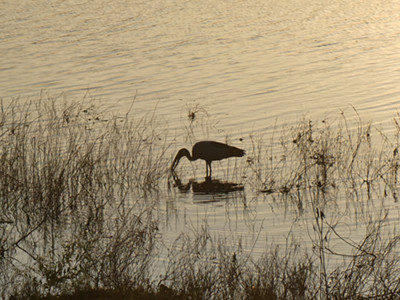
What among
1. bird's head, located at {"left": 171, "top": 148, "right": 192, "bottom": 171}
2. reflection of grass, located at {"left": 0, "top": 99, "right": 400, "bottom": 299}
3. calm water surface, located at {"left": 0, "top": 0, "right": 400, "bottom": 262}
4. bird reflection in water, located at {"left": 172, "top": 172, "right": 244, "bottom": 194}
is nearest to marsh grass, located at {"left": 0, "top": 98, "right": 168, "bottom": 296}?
reflection of grass, located at {"left": 0, "top": 99, "right": 400, "bottom": 299}

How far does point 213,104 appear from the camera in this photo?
20.4 metres

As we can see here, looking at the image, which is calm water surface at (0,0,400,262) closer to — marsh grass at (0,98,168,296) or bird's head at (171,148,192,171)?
marsh grass at (0,98,168,296)

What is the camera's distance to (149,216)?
1259cm

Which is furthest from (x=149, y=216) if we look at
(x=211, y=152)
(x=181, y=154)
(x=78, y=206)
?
(x=181, y=154)

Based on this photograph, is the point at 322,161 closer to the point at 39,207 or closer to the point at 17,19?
the point at 39,207

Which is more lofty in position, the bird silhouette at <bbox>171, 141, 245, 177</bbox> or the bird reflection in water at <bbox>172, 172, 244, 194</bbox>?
the bird silhouette at <bbox>171, 141, 245, 177</bbox>

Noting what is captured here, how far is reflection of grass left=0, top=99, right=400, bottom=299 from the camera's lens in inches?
351

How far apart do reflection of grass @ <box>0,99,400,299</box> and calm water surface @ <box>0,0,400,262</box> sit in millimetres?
702

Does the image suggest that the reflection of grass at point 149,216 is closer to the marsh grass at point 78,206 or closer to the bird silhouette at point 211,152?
the marsh grass at point 78,206

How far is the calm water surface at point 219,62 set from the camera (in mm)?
18562

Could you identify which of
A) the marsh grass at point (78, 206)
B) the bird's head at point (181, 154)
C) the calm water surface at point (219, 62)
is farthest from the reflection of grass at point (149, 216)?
the calm water surface at point (219, 62)

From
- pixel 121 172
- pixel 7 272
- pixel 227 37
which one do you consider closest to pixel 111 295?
pixel 7 272

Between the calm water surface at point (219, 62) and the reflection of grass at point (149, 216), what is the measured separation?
2.30 feet

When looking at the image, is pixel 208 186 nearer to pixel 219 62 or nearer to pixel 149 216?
pixel 149 216
